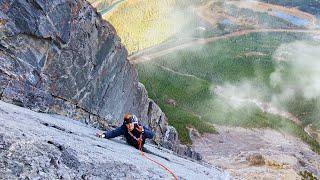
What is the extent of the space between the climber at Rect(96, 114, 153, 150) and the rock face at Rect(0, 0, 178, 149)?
5116mm

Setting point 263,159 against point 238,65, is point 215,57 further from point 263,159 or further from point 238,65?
point 263,159

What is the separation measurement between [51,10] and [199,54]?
4332 inches

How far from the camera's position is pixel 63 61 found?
2877 cm

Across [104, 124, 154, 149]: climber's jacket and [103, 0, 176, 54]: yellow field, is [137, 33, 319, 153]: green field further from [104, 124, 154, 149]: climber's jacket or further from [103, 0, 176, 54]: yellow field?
[104, 124, 154, 149]: climber's jacket

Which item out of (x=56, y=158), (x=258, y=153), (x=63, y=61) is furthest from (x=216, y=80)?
(x=56, y=158)

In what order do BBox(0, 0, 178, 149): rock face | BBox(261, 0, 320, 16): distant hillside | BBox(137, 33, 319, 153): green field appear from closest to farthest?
1. BBox(0, 0, 178, 149): rock face
2. BBox(137, 33, 319, 153): green field
3. BBox(261, 0, 320, 16): distant hillside

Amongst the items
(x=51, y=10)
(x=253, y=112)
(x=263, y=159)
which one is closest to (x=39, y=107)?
(x=51, y=10)

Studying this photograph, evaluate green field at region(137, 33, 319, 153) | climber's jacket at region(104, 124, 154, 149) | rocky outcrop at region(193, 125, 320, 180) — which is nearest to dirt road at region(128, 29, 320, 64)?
green field at region(137, 33, 319, 153)

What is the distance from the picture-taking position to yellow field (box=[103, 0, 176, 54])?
14138 cm

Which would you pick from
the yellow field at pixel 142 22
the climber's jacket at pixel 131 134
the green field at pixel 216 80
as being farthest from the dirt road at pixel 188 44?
the climber's jacket at pixel 131 134

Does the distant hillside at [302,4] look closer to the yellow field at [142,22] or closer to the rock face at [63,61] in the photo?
the yellow field at [142,22]

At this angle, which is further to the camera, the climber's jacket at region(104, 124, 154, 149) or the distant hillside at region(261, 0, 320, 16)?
the distant hillside at region(261, 0, 320, 16)

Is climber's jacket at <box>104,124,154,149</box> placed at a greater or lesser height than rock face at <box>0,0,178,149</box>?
lesser

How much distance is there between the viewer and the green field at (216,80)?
304 ft
